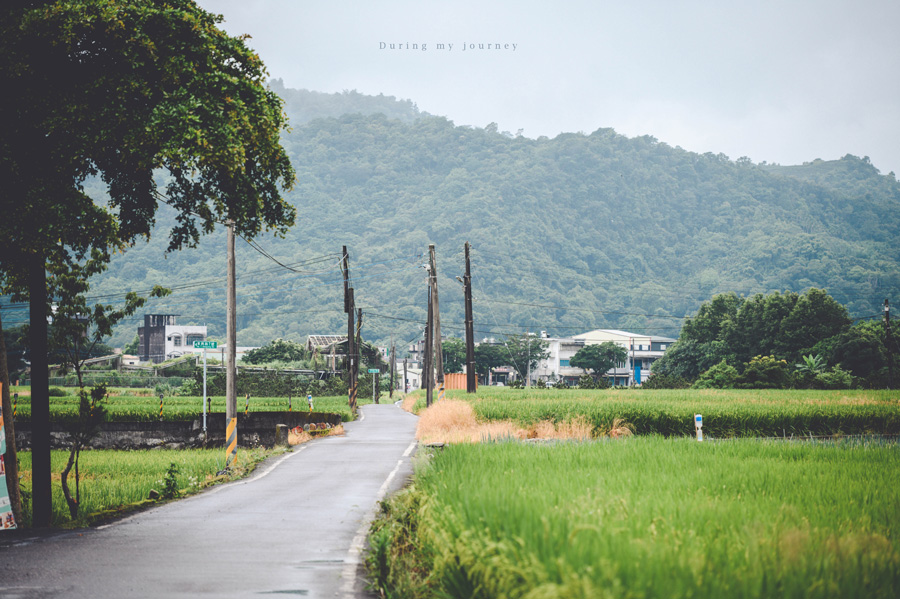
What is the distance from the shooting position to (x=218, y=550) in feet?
31.2

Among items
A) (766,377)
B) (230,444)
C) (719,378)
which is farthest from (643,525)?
(719,378)

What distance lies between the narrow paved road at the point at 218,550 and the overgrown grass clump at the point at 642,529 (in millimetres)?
888

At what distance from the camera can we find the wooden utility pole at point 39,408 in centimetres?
1273

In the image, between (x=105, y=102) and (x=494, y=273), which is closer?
(x=105, y=102)

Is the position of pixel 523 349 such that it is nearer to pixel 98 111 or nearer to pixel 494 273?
pixel 494 273

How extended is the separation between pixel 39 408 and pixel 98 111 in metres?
5.01

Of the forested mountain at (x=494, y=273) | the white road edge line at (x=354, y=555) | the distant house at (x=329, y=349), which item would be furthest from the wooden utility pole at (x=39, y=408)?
the forested mountain at (x=494, y=273)

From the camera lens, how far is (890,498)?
313 inches

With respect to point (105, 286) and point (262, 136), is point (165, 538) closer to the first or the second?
point (262, 136)

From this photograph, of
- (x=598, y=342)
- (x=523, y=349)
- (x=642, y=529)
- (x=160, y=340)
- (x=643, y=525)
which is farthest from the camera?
(x=598, y=342)

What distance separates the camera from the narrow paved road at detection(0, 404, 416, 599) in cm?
754

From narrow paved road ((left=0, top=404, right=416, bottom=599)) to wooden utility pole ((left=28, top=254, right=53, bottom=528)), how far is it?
1.52m

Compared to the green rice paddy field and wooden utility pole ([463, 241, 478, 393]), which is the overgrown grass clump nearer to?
the green rice paddy field

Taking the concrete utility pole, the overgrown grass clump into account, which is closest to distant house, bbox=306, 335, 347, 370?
the concrete utility pole
